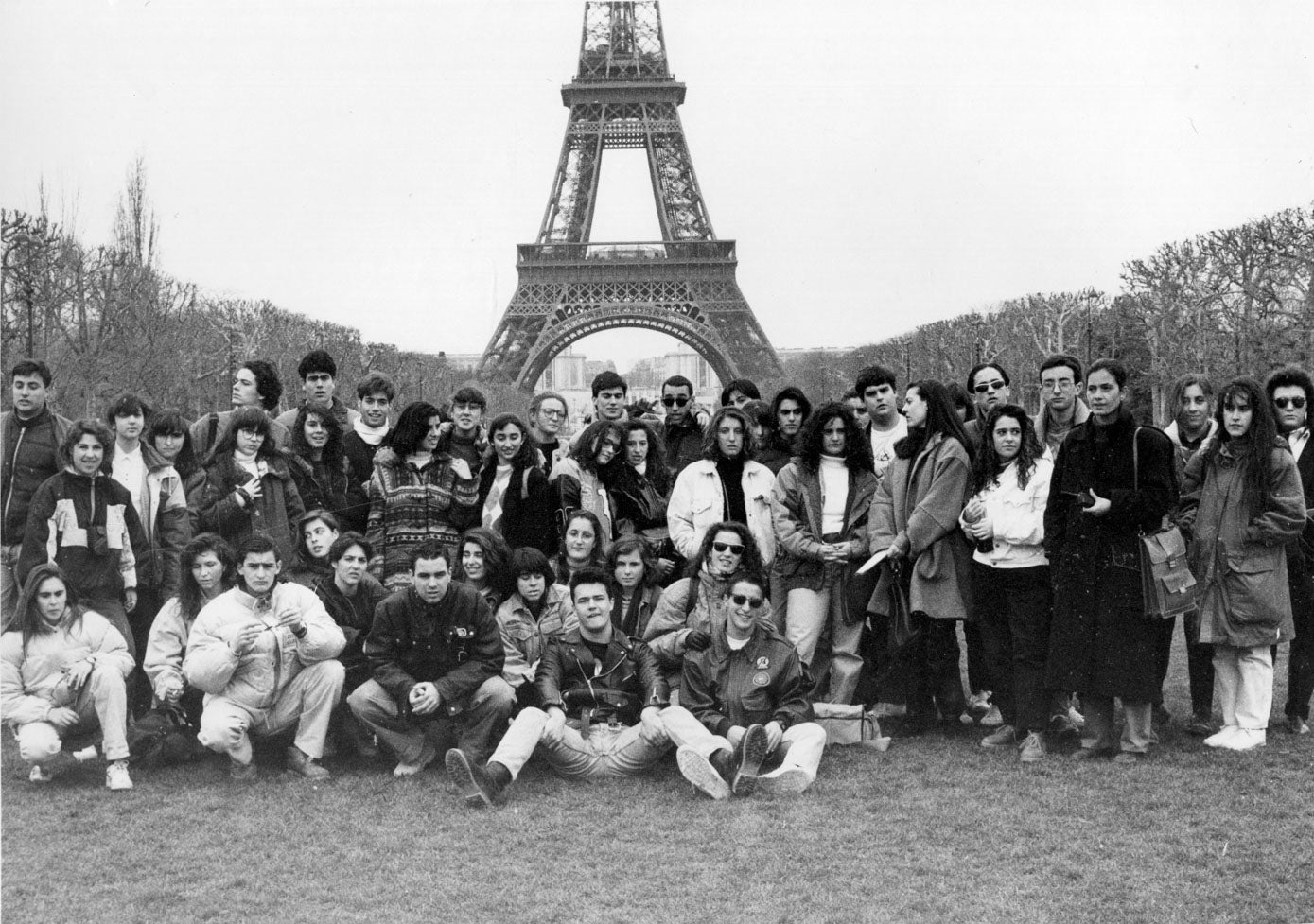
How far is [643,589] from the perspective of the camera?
20.6ft

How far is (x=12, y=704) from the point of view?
17.8 ft

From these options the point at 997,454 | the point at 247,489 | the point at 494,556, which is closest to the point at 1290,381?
the point at 997,454

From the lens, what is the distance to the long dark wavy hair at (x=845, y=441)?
634 centimetres

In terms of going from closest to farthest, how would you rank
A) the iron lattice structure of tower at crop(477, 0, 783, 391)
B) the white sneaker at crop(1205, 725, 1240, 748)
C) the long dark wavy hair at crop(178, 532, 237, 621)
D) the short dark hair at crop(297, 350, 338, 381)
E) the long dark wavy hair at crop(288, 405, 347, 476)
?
the long dark wavy hair at crop(178, 532, 237, 621), the white sneaker at crop(1205, 725, 1240, 748), the long dark wavy hair at crop(288, 405, 347, 476), the short dark hair at crop(297, 350, 338, 381), the iron lattice structure of tower at crop(477, 0, 783, 391)

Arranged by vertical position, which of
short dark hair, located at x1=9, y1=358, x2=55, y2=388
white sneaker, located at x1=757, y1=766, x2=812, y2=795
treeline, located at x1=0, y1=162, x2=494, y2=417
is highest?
treeline, located at x1=0, y1=162, x2=494, y2=417

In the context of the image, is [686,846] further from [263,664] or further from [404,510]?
[404,510]

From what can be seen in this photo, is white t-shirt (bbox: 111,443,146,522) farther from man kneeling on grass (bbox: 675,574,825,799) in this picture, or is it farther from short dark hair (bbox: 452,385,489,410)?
man kneeling on grass (bbox: 675,574,825,799)

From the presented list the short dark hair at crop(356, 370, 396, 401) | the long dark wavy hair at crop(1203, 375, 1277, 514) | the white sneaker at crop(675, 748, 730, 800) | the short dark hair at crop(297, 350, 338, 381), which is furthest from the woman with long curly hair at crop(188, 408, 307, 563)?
the long dark wavy hair at crop(1203, 375, 1277, 514)

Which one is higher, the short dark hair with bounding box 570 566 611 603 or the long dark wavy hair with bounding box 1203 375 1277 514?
the long dark wavy hair with bounding box 1203 375 1277 514

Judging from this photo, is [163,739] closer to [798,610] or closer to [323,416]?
[323,416]

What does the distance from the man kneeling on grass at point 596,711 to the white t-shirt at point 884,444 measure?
1.77m

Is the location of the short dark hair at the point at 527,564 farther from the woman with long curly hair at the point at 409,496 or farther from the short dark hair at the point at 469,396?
the short dark hair at the point at 469,396

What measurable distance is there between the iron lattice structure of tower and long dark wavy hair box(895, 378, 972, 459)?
29.4 metres

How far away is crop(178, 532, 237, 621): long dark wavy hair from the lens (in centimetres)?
575
